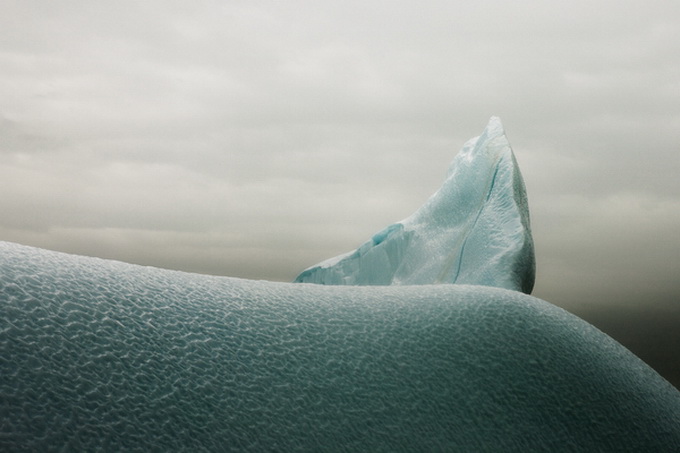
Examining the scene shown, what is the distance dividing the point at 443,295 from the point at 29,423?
21.6 inches

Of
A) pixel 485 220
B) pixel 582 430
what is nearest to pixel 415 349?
pixel 582 430

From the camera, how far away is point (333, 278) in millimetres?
1782

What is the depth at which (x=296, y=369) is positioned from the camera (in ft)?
2.34

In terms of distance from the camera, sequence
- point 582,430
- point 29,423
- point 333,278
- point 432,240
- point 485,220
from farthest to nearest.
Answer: point 333,278
point 432,240
point 485,220
point 582,430
point 29,423

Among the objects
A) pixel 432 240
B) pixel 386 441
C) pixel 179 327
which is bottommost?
pixel 386 441

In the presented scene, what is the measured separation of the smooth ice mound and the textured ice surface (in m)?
0.40

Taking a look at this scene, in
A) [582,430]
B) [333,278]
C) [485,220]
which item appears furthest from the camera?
[333,278]

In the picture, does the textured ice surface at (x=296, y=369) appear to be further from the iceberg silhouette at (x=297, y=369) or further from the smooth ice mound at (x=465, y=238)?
the smooth ice mound at (x=465, y=238)

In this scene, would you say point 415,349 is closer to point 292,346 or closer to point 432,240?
point 292,346

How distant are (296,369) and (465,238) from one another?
33.4 inches

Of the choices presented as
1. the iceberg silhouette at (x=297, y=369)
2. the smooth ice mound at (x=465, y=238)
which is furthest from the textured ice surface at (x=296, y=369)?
the smooth ice mound at (x=465, y=238)

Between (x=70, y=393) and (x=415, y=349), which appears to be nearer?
(x=70, y=393)

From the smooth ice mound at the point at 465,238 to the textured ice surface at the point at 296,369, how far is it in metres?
0.40

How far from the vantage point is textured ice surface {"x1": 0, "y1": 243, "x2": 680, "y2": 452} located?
1.96 feet
